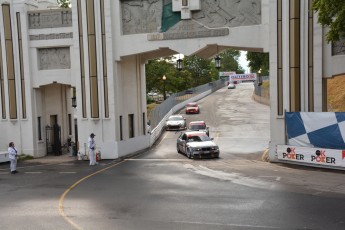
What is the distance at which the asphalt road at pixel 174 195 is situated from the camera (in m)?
11.5

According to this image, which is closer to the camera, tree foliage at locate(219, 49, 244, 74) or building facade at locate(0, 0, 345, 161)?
building facade at locate(0, 0, 345, 161)

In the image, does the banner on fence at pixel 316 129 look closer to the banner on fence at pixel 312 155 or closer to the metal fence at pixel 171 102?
the banner on fence at pixel 312 155

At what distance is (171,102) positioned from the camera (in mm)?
55531

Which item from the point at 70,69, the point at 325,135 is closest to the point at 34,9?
the point at 70,69

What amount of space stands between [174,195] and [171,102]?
134ft

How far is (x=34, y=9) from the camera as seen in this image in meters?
28.3

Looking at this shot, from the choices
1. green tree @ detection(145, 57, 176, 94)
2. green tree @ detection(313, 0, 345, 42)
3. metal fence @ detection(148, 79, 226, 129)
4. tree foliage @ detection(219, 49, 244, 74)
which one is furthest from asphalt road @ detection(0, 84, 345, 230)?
tree foliage @ detection(219, 49, 244, 74)

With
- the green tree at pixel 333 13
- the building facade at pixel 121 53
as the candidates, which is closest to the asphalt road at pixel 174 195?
the building facade at pixel 121 53

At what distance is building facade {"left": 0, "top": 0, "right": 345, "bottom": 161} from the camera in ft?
72.4

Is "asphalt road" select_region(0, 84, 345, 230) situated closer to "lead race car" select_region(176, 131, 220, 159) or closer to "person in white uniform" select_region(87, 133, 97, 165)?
"lead race car" select_region(176, 131, 220, 159)

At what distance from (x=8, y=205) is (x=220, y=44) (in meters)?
14.0

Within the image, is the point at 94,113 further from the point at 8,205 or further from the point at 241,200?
the point at 241,200

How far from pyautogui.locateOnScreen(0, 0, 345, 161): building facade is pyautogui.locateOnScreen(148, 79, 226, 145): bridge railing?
757 cm

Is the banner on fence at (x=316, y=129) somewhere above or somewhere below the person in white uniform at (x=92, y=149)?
above
